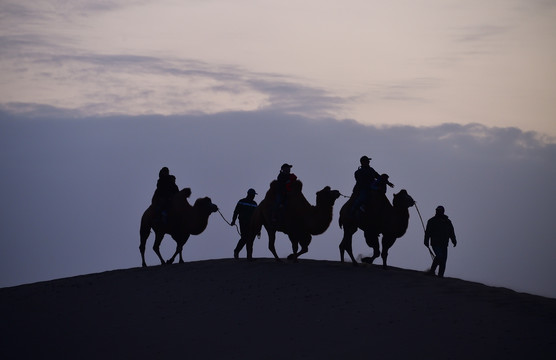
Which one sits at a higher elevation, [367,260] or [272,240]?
[272,240]

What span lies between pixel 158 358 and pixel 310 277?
16.8 ft

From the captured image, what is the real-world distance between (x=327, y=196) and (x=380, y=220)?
1641 mm

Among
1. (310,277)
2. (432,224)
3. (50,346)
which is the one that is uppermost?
(432,224)

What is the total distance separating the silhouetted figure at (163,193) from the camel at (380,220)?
4.94 m

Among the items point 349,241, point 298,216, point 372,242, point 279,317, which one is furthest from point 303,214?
point 279,317

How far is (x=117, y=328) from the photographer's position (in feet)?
55.4

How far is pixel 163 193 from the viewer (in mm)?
23469

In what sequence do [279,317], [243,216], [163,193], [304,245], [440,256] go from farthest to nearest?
1. [243,216]
2. [163,193]
3. [304,245]
4. [440,256]
5. [279,317]

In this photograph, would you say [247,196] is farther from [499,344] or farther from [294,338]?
[499,344]

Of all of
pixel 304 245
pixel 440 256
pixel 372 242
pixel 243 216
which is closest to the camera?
pixel 372 242

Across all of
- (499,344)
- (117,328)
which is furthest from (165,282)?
(499,344)

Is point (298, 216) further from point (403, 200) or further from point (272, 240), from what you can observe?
point (403, 200)

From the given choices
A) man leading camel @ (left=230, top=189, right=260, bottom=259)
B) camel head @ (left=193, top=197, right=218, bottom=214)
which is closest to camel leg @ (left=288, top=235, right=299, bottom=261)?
man leading camel @ (left=230, top=189, right=260, bottom=259)

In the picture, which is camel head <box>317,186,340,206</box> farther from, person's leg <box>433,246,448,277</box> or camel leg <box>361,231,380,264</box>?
person's leg <box>433,246,448,277</box>
